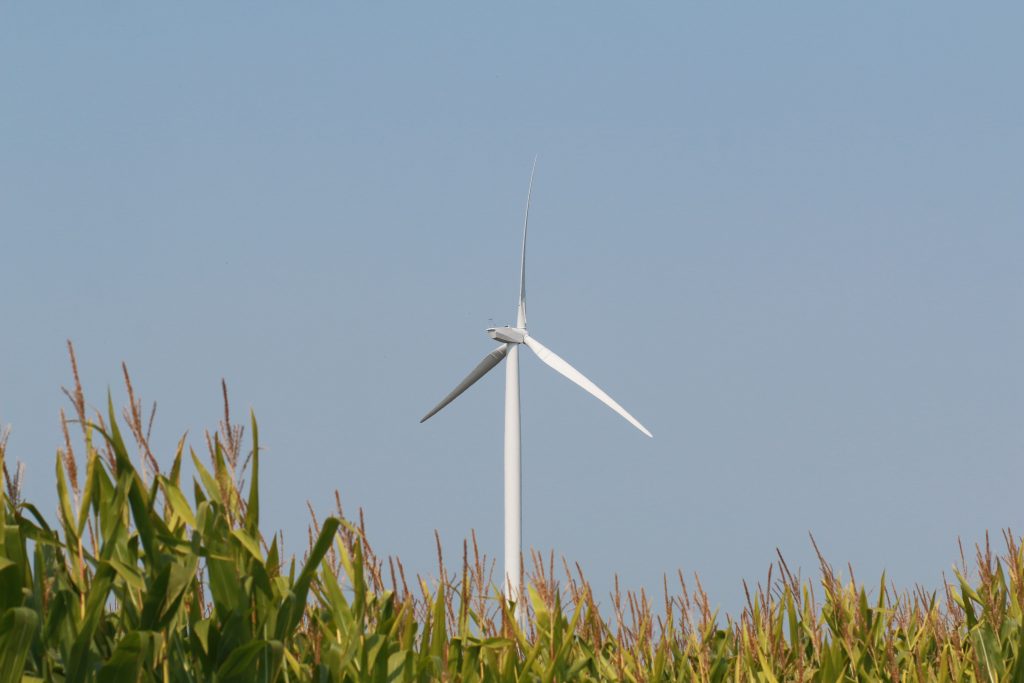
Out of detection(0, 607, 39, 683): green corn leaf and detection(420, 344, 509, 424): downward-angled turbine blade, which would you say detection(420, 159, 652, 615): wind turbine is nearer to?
detection(420, 344, 509, 424): downward-angled turbine blade

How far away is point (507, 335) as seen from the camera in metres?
24.8

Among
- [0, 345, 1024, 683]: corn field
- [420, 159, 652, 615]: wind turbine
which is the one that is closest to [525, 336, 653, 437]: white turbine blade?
[420, 159, 652, 615]: wind turbine

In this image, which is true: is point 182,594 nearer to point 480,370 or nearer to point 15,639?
point 15,639

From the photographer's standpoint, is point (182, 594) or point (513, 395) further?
point (513, 395)

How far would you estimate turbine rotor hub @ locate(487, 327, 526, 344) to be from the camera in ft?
81.4

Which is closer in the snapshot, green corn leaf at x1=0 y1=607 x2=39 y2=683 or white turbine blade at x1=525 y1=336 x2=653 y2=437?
green corn leaf at x1=0 y1=607 x2=39 y2=683

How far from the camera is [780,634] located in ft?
29.4

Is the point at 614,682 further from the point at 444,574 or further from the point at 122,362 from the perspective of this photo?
the point at 122,362

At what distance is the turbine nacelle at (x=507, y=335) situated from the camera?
81.4 feet

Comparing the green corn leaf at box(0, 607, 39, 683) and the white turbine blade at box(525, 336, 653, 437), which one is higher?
the white turbine blade at box(525, 336, 653, 437)

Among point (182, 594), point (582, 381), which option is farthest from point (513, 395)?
point (182, 594)

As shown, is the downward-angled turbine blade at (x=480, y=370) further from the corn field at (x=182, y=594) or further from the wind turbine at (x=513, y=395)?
the corn field at (x=182, y=594)

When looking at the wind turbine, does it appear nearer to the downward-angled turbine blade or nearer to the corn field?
the downward-angled turbine blade

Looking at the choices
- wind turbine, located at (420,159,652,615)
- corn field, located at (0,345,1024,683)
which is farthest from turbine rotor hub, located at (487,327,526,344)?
corn field, located at (0,345,1024,683)
